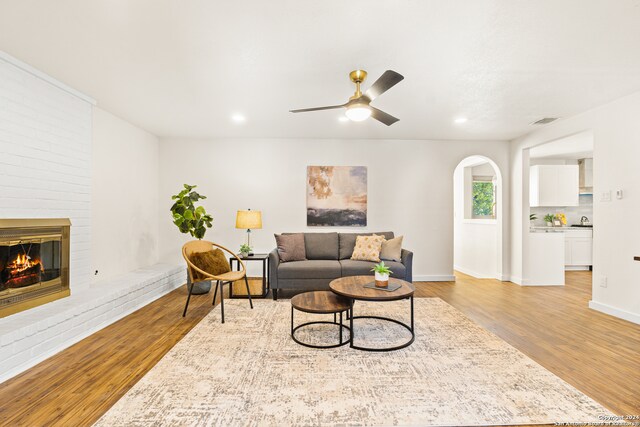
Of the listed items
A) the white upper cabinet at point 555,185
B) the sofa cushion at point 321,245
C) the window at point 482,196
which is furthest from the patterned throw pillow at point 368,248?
the white upper cabinet at point 555,185

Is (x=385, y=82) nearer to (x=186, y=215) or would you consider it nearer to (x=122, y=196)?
(x=186, y=215)

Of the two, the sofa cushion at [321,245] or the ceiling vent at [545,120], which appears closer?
the ceiling vent at [545,120]

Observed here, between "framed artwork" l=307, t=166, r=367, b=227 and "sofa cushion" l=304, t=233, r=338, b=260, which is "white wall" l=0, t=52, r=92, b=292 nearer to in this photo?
"sofa cushion" l=304, t=233, r=338, b=260

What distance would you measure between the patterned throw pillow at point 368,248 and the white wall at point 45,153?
365 centimetres

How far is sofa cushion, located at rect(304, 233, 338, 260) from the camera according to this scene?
5098mm

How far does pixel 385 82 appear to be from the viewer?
234cm

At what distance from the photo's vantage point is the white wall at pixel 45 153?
9.25 feet

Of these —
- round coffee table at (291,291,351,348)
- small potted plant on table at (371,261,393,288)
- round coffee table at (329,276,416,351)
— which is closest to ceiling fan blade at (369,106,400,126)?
small potted plant on table at (371,261,393,288)

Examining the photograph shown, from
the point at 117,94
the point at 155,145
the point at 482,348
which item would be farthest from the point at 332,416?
the point at 155,145

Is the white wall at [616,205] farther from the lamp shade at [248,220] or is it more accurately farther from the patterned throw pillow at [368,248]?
the lamp shade at [248,220]

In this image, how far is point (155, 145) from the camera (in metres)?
5.58

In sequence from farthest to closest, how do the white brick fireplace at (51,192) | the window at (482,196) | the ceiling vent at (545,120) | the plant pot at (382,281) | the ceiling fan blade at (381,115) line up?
the window at (482,196) < the ceiling vent at (545,120) < the plant pot at (382,281) < the ceiling fan blade at (381,115) < the white brick fireplace at (51,192)

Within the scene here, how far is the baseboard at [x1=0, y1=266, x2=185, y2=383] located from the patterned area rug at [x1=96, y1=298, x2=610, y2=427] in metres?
1.04

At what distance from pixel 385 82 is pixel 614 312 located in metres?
4.09
